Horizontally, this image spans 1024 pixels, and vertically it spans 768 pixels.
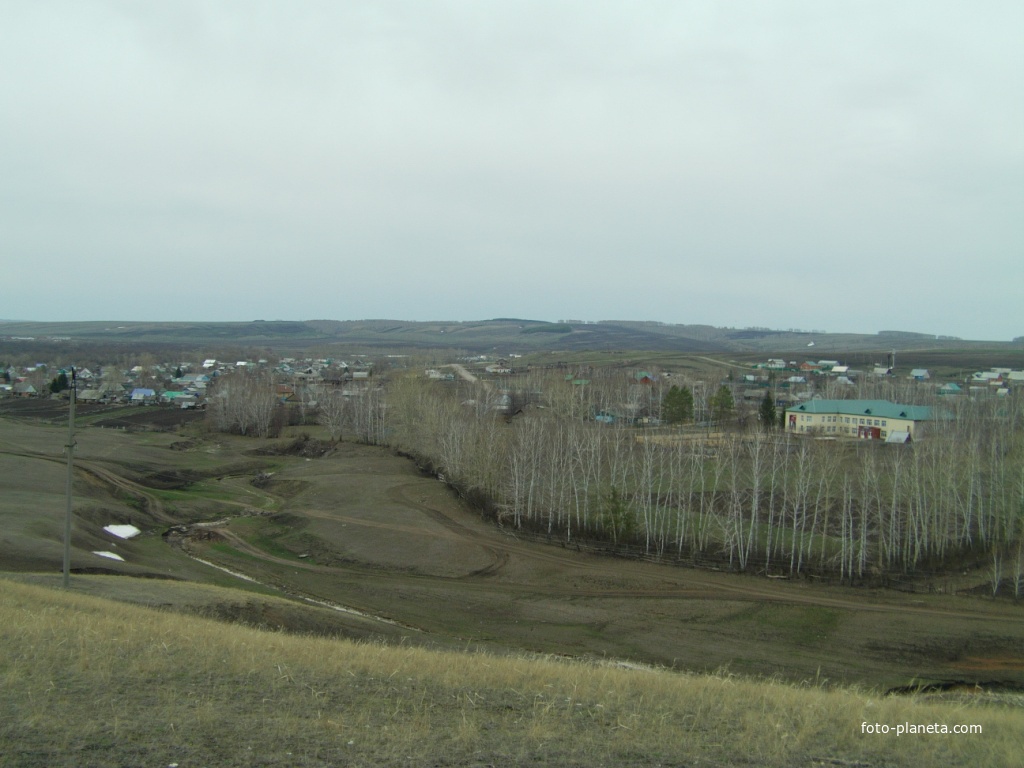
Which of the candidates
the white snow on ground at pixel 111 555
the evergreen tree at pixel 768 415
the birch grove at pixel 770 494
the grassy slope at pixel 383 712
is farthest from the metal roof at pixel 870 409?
the white snow on ground at pixel 111 555

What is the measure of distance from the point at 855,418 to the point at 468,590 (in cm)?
4635

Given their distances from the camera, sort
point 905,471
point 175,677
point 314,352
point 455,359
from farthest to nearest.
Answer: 1. point 314,352
2. point 455,359
3. point 905,471
4. point 175,677

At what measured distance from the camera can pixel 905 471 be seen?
121ft

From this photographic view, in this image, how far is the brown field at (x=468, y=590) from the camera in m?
20.8

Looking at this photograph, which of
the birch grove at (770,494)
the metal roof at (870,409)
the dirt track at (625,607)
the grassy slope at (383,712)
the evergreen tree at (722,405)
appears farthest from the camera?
the evergreen tree at (722,405)

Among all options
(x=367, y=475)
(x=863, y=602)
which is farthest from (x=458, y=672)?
(x=367, y=475)

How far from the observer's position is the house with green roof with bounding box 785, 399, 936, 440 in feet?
188

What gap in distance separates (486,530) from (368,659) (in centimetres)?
2549

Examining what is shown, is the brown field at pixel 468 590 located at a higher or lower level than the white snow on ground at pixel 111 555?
lower

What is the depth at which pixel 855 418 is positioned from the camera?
60.6 meters

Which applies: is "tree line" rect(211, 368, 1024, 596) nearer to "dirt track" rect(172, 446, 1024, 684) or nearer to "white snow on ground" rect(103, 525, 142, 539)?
"dirt track" rect(172, 446, 1024, 684)

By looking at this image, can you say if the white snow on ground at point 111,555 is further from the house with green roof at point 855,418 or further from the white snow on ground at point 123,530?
the house with green roof at point 855,418

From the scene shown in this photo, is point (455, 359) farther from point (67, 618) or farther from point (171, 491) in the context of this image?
point (67, 618)

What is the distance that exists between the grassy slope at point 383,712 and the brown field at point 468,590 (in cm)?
621
